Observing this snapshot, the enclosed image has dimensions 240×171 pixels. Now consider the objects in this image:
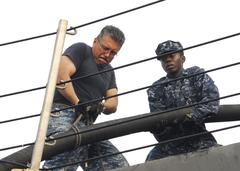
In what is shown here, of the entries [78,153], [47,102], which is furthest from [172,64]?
[47,102]

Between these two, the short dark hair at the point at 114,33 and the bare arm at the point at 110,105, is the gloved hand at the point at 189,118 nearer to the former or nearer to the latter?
the bare arm at the point at 110,105

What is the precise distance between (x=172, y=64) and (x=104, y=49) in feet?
1.76

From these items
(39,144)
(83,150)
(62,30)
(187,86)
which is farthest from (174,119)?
(39,144)

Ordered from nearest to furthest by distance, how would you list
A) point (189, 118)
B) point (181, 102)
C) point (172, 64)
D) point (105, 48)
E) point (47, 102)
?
point (47, 102)
point (189, 118)
point (181, 102)
point (172, 64)
point (105, 48)

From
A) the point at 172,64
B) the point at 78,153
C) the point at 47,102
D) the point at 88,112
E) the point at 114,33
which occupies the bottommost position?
the point at 47,102

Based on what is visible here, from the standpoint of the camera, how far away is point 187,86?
4.87m

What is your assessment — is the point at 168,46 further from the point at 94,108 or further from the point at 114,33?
the point at 94,108

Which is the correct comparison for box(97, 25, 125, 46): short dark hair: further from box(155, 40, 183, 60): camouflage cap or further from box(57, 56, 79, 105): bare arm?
box(57, 56, 79, 105): bare arm

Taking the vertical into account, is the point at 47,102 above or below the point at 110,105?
below

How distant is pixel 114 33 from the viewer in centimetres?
521

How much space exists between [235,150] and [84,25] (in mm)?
1155

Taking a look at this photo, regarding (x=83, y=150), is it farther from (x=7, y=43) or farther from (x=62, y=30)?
(x=62, y=30)

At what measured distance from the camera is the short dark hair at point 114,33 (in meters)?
5.19

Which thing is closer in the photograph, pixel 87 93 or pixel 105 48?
pixel 87 93
